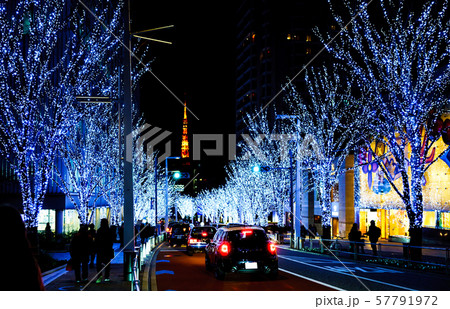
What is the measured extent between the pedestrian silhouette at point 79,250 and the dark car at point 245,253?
3656mm

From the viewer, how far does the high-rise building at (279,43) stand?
10494 cm

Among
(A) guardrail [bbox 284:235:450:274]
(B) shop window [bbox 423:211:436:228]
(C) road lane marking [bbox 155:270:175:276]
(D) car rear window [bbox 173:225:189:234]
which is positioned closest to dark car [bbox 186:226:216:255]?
(A) guardrail [bbox 284:235:450:274]

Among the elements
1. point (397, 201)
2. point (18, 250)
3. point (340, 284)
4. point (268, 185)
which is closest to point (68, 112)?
point (340, 284)

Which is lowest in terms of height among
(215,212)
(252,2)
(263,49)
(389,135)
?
(215,212)

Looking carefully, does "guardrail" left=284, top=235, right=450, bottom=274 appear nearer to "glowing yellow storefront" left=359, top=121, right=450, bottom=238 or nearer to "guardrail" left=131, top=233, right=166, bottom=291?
"glowing yellow storefront" left=359, top=121, right=450, bottom=238

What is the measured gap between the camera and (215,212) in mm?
112562

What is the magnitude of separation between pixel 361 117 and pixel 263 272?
59.2ft

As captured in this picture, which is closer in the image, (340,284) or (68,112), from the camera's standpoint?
(340,284)

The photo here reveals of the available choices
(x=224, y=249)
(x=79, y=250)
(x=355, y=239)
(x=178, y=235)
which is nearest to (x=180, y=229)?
(x=178, y=235)

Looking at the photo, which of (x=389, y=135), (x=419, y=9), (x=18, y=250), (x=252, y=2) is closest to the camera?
(x=18, y=250)

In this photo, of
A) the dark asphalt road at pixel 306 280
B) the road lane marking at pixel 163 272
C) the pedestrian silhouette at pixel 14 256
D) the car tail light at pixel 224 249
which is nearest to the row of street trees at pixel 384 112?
the dark asphalt road at pixel 306 280

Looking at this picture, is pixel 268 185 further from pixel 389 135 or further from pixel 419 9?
pixel 389 135

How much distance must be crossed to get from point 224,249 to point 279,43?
94993 millimetres

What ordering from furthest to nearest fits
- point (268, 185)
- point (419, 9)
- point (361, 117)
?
point (268, 185) < point (419, 9) < point (361, 117)
